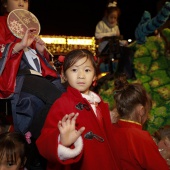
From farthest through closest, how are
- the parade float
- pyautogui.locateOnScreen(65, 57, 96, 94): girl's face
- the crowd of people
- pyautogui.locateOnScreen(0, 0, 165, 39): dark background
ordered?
pyautogui.locateOnScreen(0, 0, 165, 39): dark background < the parade float < pyautogui.locateOnScreen(65, 57, 96, 94): girl's face < the crowd of people

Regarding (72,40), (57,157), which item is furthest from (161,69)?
(57,157)

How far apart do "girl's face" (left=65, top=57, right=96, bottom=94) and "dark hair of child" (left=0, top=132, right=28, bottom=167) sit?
0.48m

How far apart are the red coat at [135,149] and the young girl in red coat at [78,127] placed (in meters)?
0.14

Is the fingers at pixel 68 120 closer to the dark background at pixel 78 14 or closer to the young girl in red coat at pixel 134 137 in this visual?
the young girl in red coat at pixel 134 137

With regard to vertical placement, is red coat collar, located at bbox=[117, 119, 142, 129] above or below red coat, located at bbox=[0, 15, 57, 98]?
below

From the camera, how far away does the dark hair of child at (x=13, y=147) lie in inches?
86.2

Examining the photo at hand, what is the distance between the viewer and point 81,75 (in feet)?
7.01

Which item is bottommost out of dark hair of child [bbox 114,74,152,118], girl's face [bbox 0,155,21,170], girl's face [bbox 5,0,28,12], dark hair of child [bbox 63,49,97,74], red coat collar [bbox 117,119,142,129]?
girl's face [bbox 0,155,21,170]

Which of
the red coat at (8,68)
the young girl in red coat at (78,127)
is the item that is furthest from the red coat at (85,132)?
the red coat at (8,68)

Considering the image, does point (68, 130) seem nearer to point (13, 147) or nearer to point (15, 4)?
point (13, 147)

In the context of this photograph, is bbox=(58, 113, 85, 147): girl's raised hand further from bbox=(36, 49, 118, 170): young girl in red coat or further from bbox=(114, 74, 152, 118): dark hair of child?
bbox=(114, 74, 152, 118): dark hair of child

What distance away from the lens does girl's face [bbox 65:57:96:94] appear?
214 centimetres

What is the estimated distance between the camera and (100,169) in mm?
2037

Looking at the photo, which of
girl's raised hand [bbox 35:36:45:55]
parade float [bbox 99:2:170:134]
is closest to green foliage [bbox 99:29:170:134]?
parade float [bbox 99:2:170:134]
